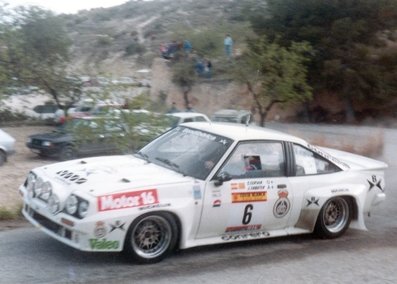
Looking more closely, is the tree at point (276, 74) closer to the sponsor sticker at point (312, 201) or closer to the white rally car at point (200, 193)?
the white rally car at point (200, 193)

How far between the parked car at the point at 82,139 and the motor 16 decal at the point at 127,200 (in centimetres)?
484

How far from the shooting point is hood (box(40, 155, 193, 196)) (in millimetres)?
6297

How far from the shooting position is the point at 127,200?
617 cm

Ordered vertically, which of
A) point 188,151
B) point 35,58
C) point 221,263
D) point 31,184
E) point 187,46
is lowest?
point 221,263

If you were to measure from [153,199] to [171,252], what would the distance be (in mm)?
735

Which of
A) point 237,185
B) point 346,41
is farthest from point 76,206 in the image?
point 346,41

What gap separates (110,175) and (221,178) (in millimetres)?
1162

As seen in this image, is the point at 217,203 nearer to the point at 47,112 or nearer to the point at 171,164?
the point at 171,164

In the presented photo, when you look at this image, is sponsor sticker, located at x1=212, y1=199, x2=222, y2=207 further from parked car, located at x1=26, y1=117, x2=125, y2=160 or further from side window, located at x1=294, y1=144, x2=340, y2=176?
parked car, located at x1=26, y1=117, x2=125, y2=160

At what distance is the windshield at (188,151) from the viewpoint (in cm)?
698

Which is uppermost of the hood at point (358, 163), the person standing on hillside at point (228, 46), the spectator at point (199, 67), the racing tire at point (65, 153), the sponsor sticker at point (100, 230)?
the person standing on hillside at point (228, 46)

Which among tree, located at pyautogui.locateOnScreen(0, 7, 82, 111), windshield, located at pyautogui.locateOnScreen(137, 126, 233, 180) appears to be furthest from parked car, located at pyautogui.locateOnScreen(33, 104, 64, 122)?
windshield, located at pyautogui.locateOnScreen(137, 126, 233, 180)

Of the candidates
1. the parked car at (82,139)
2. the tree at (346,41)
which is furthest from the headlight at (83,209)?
the tree at (346,41)

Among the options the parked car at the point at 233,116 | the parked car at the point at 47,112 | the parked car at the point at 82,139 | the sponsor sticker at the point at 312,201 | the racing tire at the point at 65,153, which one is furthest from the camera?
the parked car at the point at 47,112
